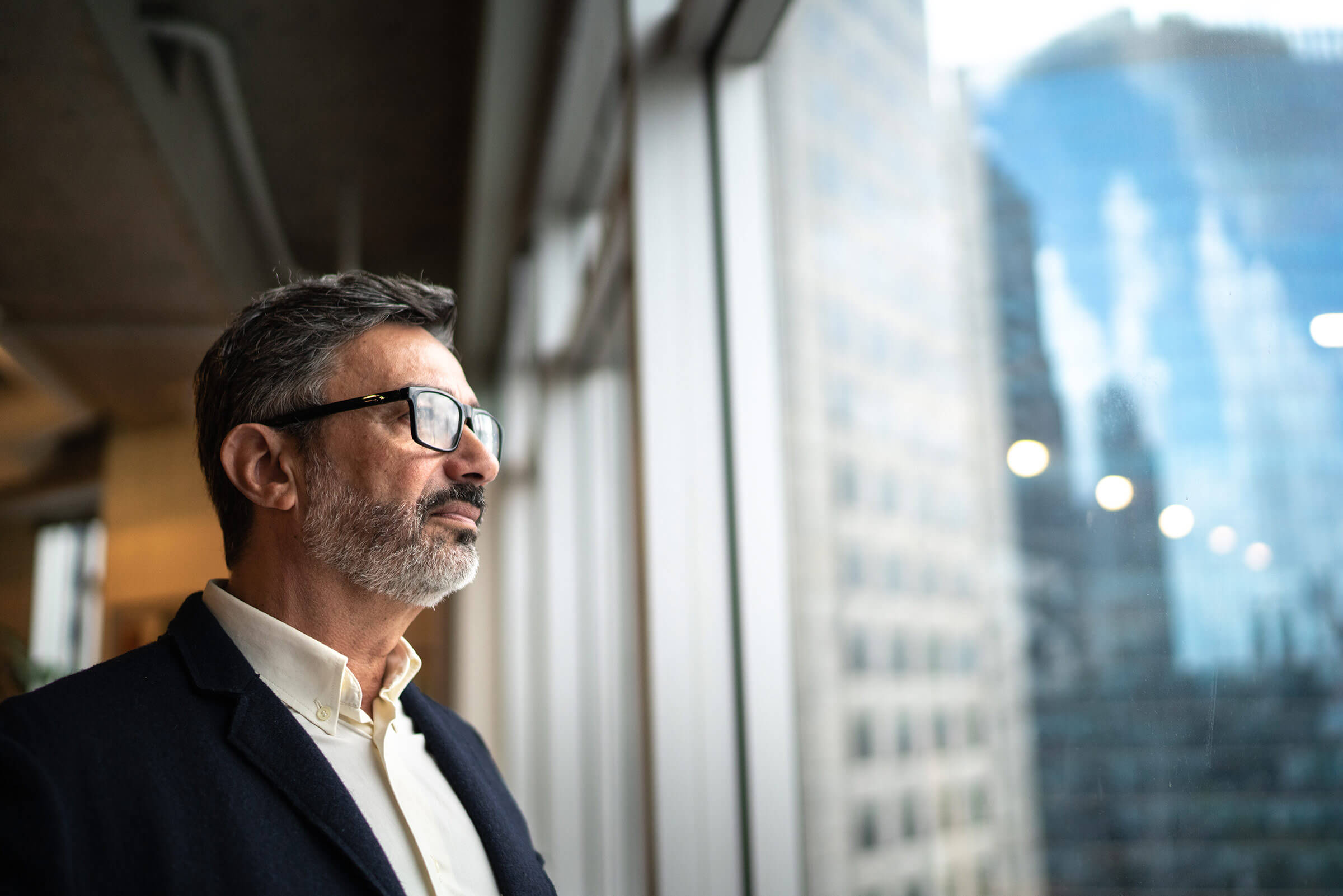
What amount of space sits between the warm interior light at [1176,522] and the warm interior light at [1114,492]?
57 millimetres

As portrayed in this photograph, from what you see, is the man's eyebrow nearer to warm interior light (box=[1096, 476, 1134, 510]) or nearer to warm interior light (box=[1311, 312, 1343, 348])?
warm interior light (box=[1096, 476, 1134, 510])

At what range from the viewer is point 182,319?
4492mm

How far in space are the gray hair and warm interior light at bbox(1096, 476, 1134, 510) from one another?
3.14ft

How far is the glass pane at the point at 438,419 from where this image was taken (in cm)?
137

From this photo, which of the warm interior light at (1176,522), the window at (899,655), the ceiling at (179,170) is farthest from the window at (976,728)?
the ceiling at (179,170)

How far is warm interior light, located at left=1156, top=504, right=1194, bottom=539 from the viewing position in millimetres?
929

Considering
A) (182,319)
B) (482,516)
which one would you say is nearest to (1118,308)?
(482,516)

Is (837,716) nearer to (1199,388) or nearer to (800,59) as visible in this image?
(1199,388)

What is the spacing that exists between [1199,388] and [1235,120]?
24cm

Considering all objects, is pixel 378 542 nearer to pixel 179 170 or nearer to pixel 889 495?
pixel 889 495

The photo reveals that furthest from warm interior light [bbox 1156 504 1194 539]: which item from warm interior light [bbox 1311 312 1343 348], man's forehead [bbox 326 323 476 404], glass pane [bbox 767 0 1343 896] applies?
man's forehead [bbox 326 323 476 404]

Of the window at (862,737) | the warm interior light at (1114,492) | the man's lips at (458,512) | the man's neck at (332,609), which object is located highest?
the man's lips at (458,512)

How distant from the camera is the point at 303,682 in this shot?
1.25 metres

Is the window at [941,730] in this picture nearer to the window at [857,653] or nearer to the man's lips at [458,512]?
the window at [857,653]
